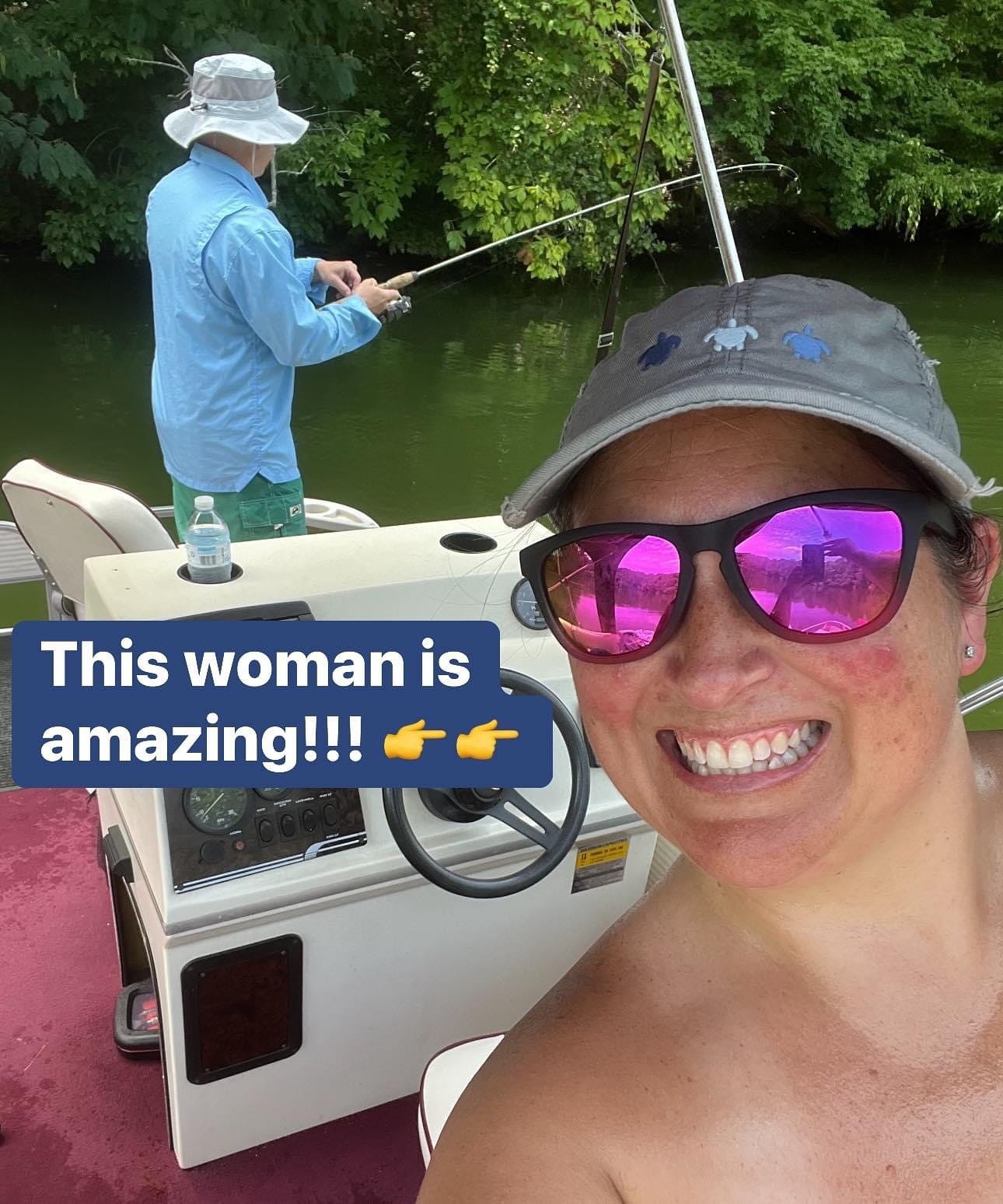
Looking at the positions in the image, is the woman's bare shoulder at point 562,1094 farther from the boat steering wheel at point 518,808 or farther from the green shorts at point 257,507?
the green shorts at point 257,507

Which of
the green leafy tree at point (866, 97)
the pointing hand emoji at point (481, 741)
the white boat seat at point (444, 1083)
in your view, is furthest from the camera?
the green leafy tree at point (866, 97)

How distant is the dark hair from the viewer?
856mm

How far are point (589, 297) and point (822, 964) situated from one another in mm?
A: 12832

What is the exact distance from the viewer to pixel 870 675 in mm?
822

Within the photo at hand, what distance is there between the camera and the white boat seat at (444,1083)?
137 cm

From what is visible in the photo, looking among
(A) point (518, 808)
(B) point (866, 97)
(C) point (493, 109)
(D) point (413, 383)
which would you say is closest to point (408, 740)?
(A) point (518, 808)

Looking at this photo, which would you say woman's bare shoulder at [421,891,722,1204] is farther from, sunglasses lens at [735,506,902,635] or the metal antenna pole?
the metal antenna pole

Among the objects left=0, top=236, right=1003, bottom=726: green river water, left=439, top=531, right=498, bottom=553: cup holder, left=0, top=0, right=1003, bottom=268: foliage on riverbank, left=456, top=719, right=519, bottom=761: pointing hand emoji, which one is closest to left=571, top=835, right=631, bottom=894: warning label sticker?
left=456, top=719, right=519, bottom=761: pointing hand emoji

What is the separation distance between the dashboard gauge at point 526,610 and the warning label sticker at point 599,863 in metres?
0.42

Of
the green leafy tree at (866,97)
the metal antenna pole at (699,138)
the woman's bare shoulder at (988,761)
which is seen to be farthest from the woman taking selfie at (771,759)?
the green leafy tree at (866,97)

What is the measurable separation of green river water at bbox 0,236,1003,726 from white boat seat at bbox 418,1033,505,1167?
3770mm

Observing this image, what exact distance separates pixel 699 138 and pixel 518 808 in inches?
57.0

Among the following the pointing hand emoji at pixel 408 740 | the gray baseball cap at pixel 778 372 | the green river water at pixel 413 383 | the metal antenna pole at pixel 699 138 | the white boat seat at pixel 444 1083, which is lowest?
→ the green river water at pixel 413 383

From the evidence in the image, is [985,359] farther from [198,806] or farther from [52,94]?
[198,806]
